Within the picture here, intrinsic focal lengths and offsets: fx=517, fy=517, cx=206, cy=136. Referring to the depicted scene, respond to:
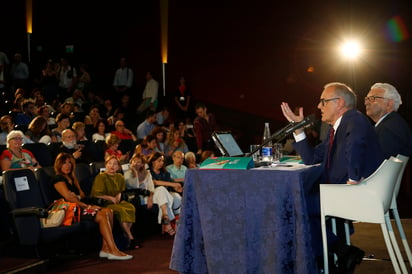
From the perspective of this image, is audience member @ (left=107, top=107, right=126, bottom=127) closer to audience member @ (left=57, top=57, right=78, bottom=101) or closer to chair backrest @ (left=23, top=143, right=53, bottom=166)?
audience member @ (left=57, top=57, right=78, bottom=101)

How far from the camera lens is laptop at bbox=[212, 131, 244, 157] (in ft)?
10.6

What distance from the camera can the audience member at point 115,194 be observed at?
16.6 feet

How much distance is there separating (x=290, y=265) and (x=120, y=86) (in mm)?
9820

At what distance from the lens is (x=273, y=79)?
11.4 meters

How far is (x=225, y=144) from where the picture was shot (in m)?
3.28

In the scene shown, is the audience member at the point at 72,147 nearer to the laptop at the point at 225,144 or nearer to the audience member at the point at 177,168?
the audience member at the point at 177,168

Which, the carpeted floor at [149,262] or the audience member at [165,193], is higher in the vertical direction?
the audience member at [165,193]

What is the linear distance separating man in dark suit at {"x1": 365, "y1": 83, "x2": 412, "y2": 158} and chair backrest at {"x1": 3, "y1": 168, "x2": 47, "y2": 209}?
290 centimetres

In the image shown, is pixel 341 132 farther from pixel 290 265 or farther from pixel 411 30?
pixel 411 30

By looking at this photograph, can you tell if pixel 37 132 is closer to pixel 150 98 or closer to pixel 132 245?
pixel 132 245

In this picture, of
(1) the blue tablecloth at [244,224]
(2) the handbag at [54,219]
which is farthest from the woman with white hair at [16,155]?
(1) the blue tablecloth at [244,224]

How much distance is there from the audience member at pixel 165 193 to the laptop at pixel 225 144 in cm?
243

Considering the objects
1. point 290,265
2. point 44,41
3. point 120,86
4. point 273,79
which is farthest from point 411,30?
point 44,41

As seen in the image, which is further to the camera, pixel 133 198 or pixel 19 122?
pixel 19 122
